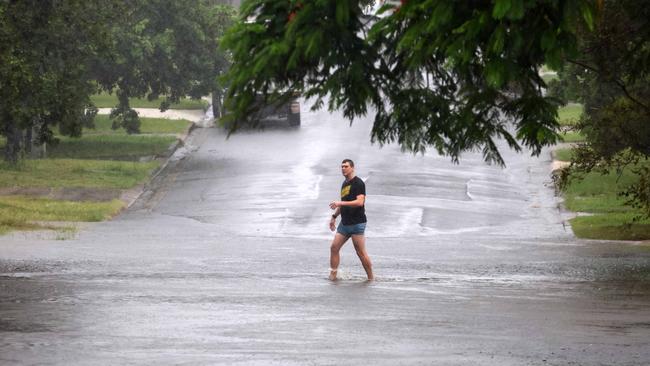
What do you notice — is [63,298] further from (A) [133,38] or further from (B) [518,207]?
(A) [133,38]

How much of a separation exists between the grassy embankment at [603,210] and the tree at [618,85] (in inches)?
28.9

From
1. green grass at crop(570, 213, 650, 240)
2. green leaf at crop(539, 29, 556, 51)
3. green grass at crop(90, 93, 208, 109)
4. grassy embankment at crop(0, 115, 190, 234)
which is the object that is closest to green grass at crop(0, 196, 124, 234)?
grassy embankment at crop(0, 115, 190, 234)

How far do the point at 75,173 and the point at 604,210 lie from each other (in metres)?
15.1

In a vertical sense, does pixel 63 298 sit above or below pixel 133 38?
below

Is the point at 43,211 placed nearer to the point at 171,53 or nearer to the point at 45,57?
the point at 45,57

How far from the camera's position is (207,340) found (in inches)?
476

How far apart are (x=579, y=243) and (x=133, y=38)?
2081cm

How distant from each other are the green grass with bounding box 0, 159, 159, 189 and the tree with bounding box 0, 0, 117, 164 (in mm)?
1172

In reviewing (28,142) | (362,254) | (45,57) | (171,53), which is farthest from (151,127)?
(362,254)

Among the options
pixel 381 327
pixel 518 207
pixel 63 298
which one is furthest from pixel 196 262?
pixel 518 207

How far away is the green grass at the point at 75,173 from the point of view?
34.8 m

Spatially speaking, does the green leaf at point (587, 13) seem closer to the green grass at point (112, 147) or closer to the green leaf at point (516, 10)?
the green leaf at point (516, 10)

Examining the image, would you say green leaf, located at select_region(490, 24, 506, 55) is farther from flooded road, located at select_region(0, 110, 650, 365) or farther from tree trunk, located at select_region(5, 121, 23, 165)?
tree trunk, located at select_region(5, 121, 23, 165)

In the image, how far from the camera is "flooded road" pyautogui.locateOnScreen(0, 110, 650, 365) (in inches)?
462
